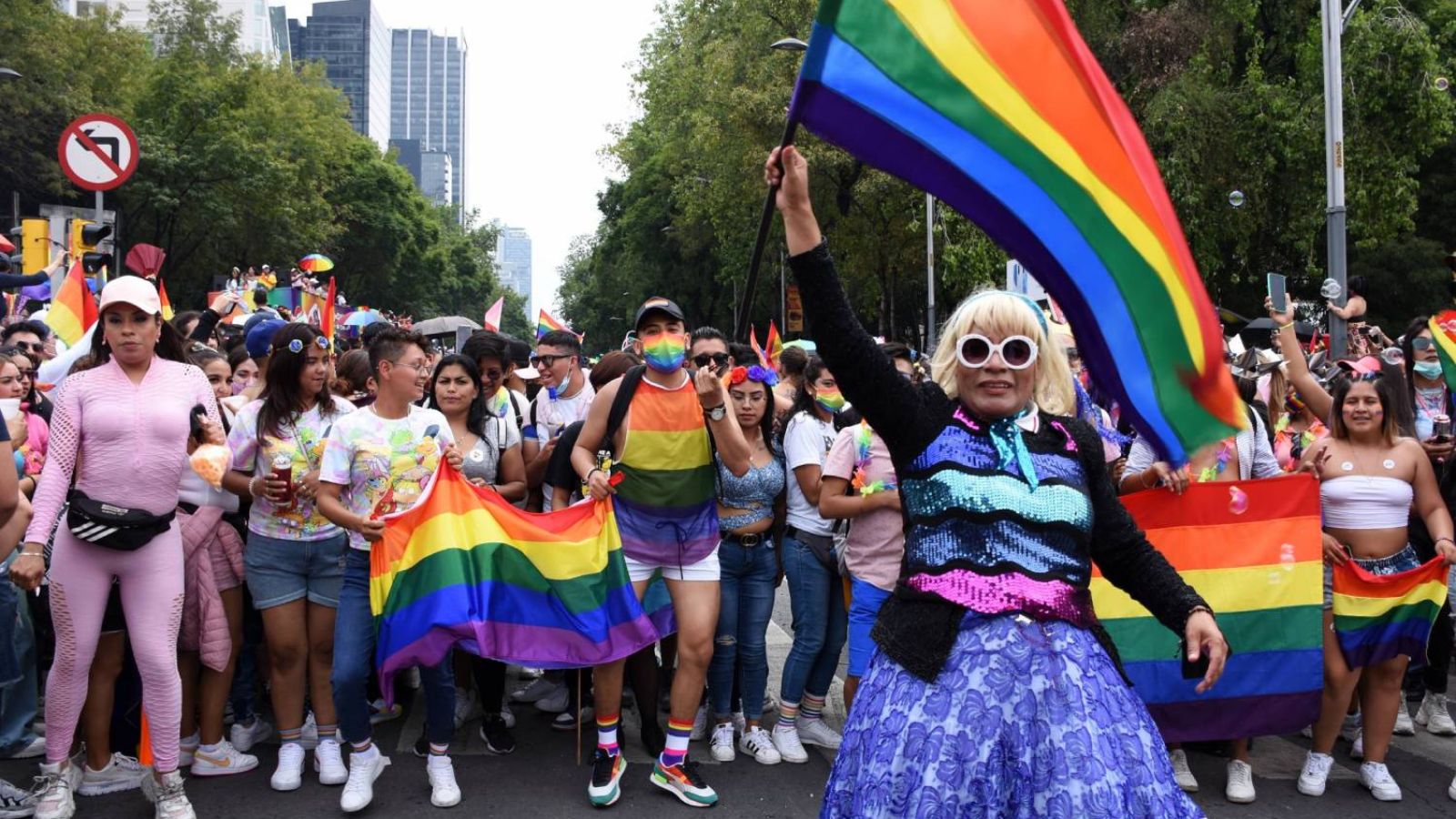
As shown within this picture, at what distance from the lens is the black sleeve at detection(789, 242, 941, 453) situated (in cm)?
270

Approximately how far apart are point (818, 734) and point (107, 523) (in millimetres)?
3320

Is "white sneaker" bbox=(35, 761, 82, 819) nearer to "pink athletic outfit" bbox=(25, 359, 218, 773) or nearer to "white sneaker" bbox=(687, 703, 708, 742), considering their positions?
"pink athletic outfit" bbox=(25, 359, 218, 773)

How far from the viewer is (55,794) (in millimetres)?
4695

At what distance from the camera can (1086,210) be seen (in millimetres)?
2980

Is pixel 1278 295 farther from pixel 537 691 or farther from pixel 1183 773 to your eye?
pixel 537 691

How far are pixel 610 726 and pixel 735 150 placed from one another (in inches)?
1023

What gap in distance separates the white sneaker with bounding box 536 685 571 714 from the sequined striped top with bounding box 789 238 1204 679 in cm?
410

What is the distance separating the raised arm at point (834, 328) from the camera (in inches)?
106

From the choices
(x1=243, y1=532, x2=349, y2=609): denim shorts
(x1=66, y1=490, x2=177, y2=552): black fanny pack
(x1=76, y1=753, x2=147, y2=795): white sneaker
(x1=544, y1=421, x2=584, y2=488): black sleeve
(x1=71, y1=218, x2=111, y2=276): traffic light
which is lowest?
(x1=76, y1=753, x2=147, y2=795): white sneaker

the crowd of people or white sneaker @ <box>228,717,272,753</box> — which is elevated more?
the crowd of people

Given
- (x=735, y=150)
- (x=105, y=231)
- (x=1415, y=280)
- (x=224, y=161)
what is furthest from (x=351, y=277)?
(x=105, y=231)

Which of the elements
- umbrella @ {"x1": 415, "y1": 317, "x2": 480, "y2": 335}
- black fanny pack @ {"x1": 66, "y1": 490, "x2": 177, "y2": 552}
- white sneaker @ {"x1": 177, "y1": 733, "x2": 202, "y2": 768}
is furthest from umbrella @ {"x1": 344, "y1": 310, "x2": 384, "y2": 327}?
black fanny pack @ {"x1": 66, "y1": 490, "x2": 177, "y2": 552}

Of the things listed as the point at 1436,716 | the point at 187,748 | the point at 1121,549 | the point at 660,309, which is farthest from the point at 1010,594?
the point at 1436,716

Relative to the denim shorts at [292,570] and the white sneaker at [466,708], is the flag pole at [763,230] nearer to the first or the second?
the denim shorts at [292,570]
